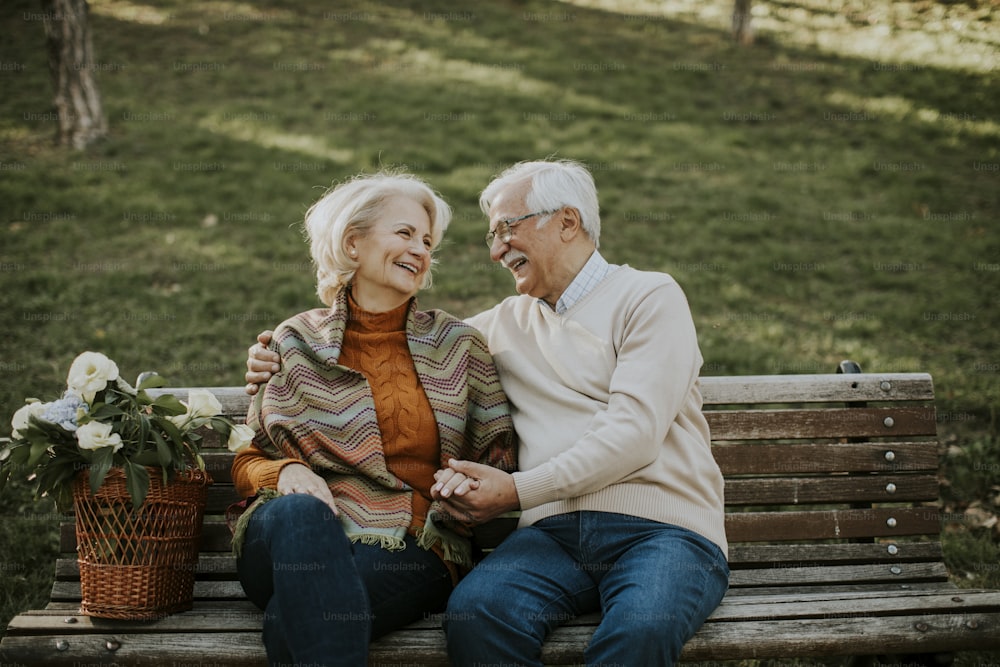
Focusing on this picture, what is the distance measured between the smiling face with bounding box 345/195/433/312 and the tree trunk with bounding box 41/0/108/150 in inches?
249

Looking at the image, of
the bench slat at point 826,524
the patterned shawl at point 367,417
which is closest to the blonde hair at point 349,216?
the patterned shawl at point 367,417

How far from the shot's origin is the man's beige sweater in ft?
9.10

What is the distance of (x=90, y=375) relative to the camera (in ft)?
8.80

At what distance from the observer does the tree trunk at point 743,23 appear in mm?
11953

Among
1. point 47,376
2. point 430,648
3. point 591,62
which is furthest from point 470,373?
point 591,62

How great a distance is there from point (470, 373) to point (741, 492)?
114cm

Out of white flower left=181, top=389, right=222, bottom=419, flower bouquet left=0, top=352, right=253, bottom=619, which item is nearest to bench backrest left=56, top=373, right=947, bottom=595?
white flower left=181, top=389, right=222, bottom=419

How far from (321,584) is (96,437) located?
0.80 metres

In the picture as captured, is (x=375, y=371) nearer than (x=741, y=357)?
Yes

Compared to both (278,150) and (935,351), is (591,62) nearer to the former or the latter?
(278,150)

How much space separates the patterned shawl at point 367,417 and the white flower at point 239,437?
0.27 feet

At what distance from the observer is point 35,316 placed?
229 inches

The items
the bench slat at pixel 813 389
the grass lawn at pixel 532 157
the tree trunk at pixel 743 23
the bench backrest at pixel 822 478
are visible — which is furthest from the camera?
the tree trunk at pixel 743 23

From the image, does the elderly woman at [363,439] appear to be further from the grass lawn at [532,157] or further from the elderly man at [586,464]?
the grass lawn at [532,157]
